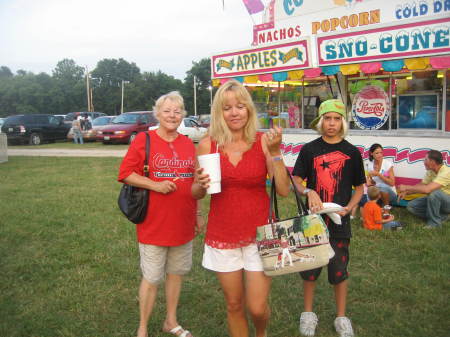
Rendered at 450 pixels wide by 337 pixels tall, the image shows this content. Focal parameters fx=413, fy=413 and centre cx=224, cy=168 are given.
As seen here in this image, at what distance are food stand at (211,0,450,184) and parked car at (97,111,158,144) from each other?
36.0 ft

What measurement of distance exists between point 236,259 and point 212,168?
0.59 metres

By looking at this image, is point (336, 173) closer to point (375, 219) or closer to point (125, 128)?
point (375, 219)

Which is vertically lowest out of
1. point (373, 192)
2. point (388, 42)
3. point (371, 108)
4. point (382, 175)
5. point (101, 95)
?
point (373, 192)

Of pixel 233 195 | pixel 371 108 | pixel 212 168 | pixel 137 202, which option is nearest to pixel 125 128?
pixel 371 108

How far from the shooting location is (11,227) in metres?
6.22

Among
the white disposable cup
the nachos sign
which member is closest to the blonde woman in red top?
the white disposable cup

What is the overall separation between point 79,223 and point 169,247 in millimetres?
3908

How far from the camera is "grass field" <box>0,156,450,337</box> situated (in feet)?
11.0

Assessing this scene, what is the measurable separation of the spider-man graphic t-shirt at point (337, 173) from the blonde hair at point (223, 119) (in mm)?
751

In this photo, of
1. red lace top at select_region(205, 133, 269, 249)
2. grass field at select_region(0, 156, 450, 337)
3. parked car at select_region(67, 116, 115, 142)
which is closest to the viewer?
red lace top at select_region(205, 133, 269, 249)

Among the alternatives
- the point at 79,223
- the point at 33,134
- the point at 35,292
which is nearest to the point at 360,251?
the point at 35,292

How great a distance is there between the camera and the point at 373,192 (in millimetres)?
6016

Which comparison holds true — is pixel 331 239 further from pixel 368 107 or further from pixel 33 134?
pixel 33 134

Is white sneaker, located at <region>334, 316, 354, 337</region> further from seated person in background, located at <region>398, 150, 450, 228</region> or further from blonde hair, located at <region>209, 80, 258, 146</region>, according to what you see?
seated person in background, located at <region>398, 150, 450, 228</region>
